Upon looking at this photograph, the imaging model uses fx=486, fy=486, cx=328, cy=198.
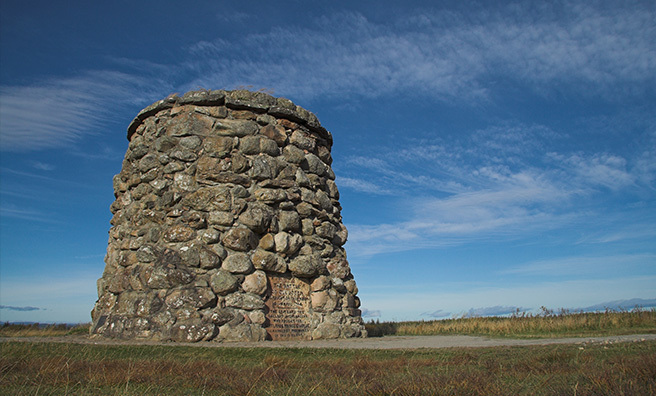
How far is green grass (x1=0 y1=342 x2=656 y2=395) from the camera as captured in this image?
362 centimetres

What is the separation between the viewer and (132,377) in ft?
13.8

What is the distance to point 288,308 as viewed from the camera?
9.59 m

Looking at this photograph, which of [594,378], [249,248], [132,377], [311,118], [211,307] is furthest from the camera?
[311,118]

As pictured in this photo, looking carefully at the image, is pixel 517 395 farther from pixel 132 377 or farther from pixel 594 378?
pixel 132 377

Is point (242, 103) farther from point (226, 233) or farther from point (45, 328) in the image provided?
point (45, 328)

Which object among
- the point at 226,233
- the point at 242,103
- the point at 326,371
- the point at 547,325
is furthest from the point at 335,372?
the point at 547,325

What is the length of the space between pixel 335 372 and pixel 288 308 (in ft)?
16.6

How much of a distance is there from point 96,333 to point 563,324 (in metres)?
10.6

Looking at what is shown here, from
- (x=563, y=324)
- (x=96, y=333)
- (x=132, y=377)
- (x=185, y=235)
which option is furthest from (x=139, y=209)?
(x=563, y=324)

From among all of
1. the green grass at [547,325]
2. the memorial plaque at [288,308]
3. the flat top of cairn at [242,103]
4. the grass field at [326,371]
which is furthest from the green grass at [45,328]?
the green grass at [547,325]

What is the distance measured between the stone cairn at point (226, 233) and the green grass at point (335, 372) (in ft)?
8.19

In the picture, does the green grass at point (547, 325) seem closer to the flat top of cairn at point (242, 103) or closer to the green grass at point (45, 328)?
the flat top of cairn at point (242, 103)

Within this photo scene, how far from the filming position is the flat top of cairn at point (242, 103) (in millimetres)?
10453

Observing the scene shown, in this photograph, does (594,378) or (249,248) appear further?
(249,248)
